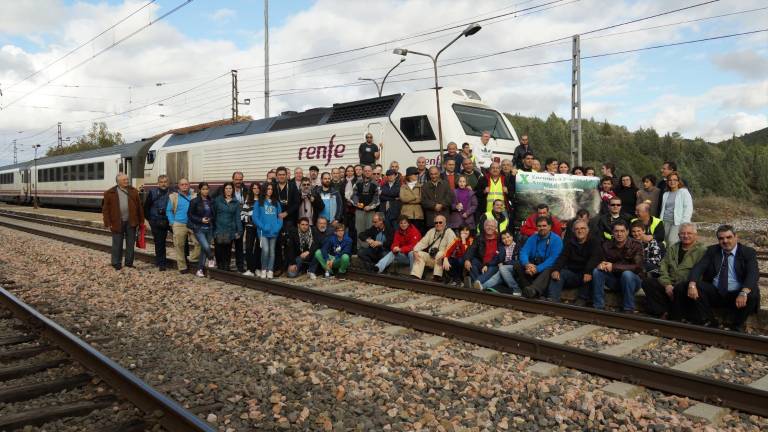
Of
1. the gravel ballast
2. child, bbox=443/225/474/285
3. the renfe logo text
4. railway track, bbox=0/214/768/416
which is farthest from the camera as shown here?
the renfe logo text

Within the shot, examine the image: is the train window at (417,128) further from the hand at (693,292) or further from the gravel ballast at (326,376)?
the hand at (693,292)

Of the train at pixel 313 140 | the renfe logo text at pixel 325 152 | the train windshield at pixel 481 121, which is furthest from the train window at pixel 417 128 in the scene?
the renfe logo text at pixel 325 152

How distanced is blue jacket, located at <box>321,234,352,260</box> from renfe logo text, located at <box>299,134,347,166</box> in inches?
229

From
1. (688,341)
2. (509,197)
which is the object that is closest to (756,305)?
(688,341)

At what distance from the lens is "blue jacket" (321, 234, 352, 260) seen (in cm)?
1016

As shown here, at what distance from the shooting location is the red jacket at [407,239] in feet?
32.9

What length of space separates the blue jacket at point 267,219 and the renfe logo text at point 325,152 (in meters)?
5.67

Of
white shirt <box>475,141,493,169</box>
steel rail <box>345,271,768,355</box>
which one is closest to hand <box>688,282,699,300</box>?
steel rail <box>345,271,768,355</box>

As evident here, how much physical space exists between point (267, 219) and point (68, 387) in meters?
5.67

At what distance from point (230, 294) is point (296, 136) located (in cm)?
916

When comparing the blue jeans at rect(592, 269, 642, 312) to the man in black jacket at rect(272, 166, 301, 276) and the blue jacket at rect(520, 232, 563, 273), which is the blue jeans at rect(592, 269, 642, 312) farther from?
the man in black jacket at rect(272, 166, 301, 276)

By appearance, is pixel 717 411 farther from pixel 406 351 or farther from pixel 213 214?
pixel 213 214

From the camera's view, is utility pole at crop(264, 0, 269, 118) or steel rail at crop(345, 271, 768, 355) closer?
steel rail at crop(345, 271, 768, 355)

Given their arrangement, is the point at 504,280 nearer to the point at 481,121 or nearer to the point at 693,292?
the point at 693,292
